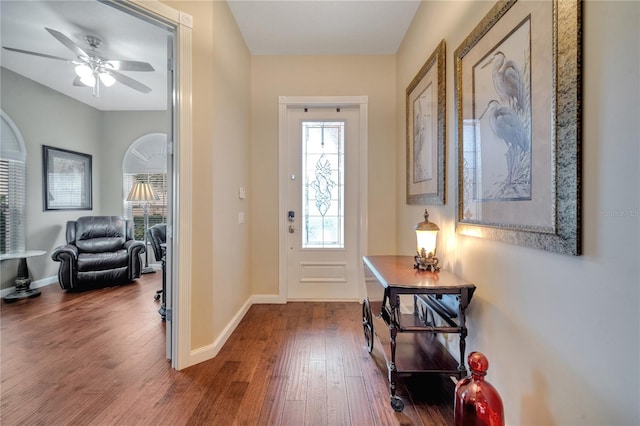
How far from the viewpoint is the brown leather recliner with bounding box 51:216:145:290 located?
3660mm

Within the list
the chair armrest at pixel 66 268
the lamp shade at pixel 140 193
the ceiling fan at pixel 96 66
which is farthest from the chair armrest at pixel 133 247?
the ceiling fan at pixel 96 66

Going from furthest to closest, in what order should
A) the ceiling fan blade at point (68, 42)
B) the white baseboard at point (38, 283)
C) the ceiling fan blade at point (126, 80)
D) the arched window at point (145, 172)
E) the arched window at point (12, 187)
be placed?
1. the arched window at point (145, 172)
2. the arched window at point (12, 187)
3. the white baseboard at point (38, 283)
4. the ceiling fan blade at point (126, 80)
5. the ceiling fan blade at point (68, 42)

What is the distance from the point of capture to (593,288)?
33.4 inches

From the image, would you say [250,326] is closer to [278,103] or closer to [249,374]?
[249,374]

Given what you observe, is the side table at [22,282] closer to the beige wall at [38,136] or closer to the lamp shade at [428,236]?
the beige wall at [38,136]

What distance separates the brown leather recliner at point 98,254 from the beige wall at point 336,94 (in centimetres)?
226

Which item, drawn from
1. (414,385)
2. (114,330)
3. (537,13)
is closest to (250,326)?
(114,330)

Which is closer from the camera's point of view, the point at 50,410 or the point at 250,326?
the point at 50,410

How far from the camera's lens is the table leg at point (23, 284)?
11.2 ft

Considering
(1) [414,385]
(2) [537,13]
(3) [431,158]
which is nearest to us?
(2) [537,13]

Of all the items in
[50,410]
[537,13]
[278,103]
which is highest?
[278,103]

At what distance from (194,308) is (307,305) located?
144cm

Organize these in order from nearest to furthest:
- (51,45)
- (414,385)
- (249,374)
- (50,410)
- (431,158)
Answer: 1. (50,410)
2. (414,385)
3. (249,374)
4. (431,158)
5. (51,45)

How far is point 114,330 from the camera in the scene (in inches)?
99.9
